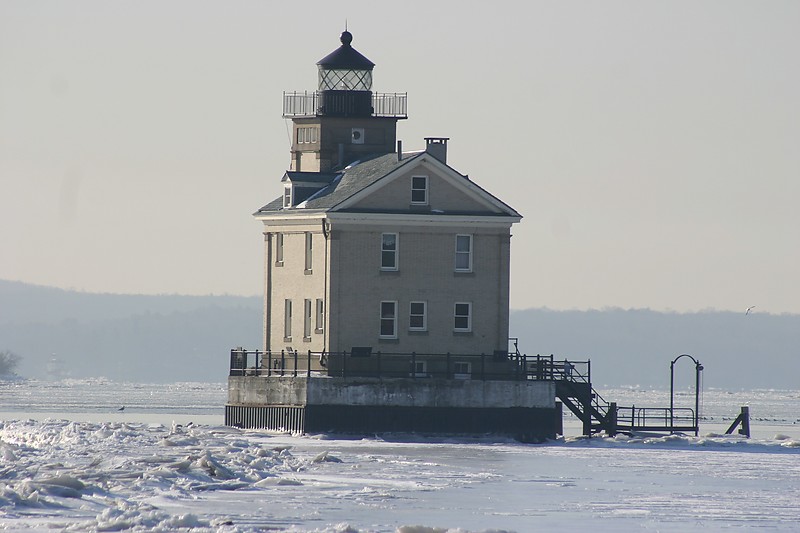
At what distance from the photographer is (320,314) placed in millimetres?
58594

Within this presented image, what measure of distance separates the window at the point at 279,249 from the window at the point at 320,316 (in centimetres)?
368

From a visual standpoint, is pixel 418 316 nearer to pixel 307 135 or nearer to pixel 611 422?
pixel 611 422

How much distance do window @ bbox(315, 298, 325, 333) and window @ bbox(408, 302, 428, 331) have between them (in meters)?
2.78

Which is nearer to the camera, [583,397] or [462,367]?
[583,397]

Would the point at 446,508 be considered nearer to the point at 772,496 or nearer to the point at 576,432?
the point at 772,496

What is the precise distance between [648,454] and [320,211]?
13838 millimetres

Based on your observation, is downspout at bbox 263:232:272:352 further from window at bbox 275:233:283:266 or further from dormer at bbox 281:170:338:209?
dormer at bbox 281:170:338:209

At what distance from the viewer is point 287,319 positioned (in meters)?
61.2

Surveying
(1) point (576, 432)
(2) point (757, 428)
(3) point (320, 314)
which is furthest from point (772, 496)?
(2) point (757, 428)

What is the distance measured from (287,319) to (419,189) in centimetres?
698

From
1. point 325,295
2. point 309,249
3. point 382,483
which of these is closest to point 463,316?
point 325,295

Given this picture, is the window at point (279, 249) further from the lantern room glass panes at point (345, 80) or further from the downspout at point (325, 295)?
the lantern room glass panes at point (345, 80)

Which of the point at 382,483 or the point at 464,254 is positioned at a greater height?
the point at 464,254

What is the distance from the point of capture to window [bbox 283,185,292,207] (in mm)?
61344
